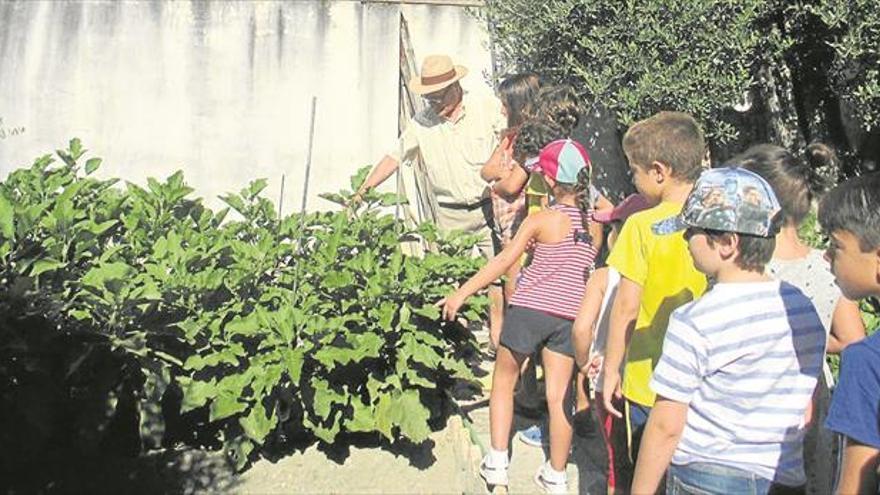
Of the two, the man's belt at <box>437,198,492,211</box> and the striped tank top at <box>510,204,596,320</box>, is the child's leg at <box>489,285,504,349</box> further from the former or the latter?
the striped tank top at <box>510,204,596,320</box>

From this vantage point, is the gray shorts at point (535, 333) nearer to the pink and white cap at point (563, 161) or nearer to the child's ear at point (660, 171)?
the pink and white cap at point (563, 161)

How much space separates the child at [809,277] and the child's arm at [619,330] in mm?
491

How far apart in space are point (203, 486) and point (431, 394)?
1.12 metres

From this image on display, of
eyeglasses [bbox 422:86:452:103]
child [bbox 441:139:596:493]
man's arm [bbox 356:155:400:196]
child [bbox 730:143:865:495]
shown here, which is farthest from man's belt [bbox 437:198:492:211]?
child [bbox 730:143:865:495]

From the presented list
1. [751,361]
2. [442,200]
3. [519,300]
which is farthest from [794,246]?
[442,200]

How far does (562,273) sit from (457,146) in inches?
56.2

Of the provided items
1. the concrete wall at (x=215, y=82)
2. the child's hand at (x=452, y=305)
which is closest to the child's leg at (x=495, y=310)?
the child's hand at (x=452, y=305)

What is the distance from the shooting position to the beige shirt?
531 centimetres

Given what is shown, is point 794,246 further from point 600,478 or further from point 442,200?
point 442,200

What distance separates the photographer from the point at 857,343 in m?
2.15

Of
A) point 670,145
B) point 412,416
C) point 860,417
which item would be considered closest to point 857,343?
point 860,417

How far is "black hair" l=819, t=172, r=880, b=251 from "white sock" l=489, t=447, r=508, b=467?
2.16 metres

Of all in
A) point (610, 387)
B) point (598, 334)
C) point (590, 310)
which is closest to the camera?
point (610, 387)

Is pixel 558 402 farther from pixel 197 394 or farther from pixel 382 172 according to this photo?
pixel 382 172
